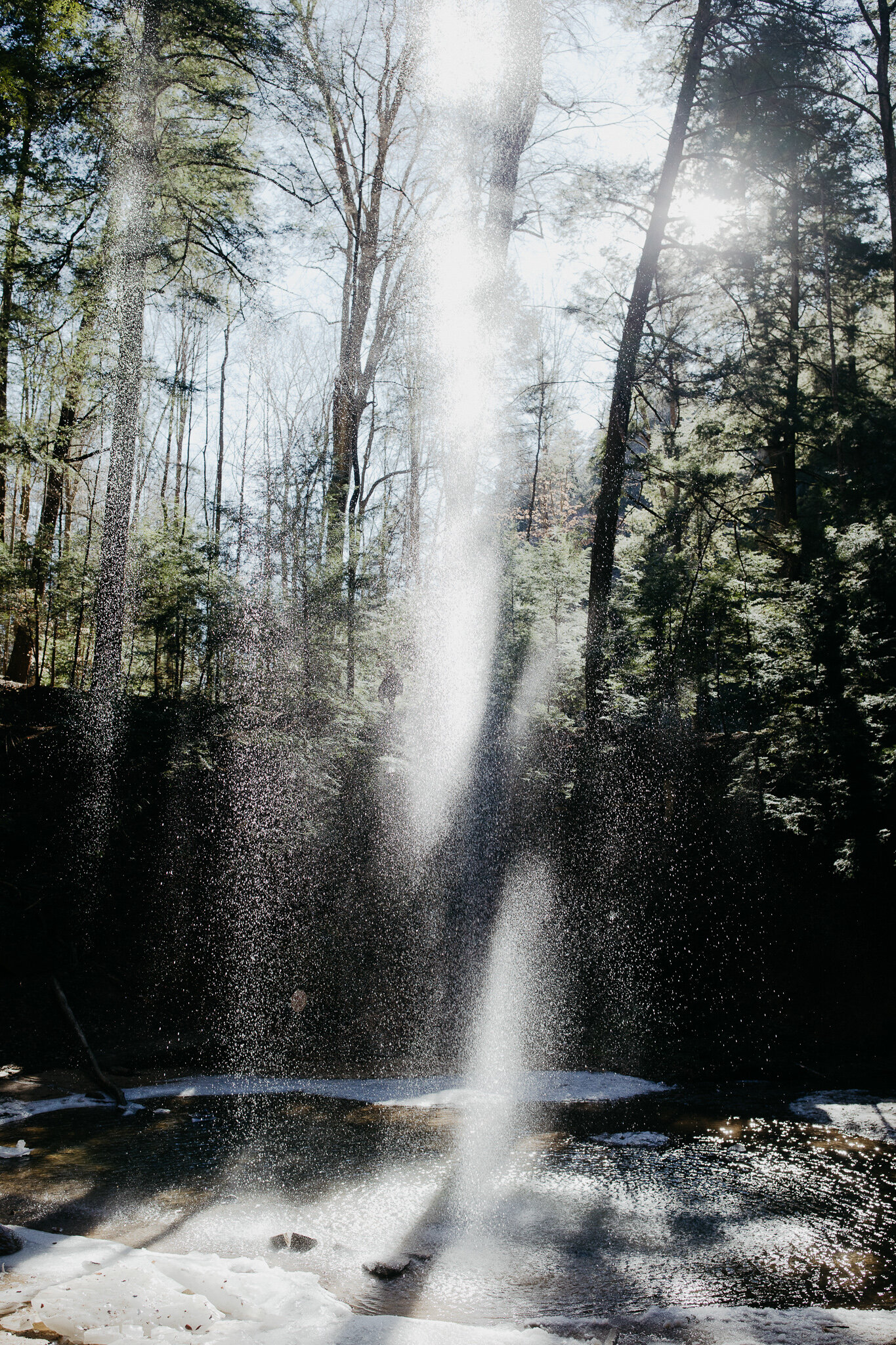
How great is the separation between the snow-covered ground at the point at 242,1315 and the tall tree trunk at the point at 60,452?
23.5 ft

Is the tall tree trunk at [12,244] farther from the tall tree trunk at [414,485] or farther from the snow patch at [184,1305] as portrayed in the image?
the snow patch at [184,1305]

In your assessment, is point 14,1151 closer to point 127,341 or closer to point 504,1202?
point 504,1202

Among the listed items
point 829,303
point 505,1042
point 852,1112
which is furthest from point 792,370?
point 505,1042

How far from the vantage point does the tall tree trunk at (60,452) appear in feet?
29.1

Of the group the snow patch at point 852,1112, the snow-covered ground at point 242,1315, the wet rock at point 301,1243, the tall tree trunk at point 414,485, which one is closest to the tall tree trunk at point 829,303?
the tall tree trunk at point 414,485

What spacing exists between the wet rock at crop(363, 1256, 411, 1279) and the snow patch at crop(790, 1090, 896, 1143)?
13.5 feet

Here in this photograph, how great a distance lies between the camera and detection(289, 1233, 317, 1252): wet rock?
413 centimetres

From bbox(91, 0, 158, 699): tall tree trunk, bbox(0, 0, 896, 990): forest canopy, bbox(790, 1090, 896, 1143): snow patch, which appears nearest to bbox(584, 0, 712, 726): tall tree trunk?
bbox(0, 0, 896, 990): forest canopy

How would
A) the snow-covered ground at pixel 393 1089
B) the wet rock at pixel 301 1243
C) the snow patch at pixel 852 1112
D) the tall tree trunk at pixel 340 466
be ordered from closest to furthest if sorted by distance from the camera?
the wet rock at pixel 301 1243 → the snow patch at pixel 852 1112 → the snow-covered ground at pixel 393 1089 → the tall tree trunk at pixel 340 466

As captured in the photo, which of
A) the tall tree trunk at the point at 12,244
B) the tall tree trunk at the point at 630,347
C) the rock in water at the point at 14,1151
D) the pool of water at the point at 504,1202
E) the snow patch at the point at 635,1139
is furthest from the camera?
the tall tree trunk at the point at 630,347

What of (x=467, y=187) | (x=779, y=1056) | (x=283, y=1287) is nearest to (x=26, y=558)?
(x=283, y=1287)

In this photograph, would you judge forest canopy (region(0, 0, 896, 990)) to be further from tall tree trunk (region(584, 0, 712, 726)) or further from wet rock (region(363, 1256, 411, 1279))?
wet rock (region(363, 1256, 411, 1279))

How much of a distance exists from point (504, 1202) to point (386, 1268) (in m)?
1.20

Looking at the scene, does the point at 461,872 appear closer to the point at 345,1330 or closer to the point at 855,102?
the point at 345,1330
